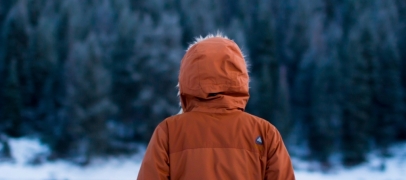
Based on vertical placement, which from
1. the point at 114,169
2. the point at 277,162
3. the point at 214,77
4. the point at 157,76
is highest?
the point at 157,76

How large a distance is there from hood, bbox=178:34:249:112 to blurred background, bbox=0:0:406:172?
37.3 feet

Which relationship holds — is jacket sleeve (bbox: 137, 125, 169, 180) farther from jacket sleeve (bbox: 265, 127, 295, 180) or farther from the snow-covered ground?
the snow-covered ground

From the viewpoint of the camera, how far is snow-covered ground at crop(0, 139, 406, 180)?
427 inches

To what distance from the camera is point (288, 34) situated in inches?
669

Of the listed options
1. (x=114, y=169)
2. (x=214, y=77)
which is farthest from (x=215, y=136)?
(x=114, y=169)

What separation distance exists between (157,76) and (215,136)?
12102 millimetres

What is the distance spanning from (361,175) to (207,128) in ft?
39.0

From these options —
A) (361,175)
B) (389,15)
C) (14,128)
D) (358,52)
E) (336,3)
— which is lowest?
(361,175)

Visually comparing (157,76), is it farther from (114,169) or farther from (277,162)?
(277,162)

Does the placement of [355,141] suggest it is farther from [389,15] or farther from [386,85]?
[389,15]

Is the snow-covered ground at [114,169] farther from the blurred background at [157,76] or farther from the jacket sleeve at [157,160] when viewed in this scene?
the jacket sleeve at [157,160]

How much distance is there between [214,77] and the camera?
4.53 ft

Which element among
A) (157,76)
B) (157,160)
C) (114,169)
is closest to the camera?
(157,160)

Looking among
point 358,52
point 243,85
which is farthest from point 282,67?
point 243,85
